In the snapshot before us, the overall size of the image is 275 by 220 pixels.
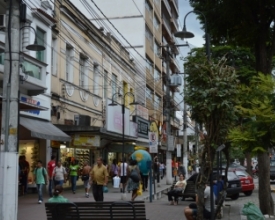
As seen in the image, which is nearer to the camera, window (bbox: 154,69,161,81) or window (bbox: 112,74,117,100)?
window (bbox: 112,74,117,100)

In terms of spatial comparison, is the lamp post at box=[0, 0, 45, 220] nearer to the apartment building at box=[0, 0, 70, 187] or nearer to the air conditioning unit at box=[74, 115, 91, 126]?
the apartment building at box=[0, 0, 70, 187]

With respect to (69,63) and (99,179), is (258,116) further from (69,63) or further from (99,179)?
(69,63)

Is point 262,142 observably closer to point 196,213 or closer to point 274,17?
point 196,213

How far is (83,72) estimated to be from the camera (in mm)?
28688

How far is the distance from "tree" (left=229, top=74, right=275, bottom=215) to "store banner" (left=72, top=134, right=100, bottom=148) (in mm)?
13632

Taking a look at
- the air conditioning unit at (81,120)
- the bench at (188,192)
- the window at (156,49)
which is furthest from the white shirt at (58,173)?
the window at (156,49)

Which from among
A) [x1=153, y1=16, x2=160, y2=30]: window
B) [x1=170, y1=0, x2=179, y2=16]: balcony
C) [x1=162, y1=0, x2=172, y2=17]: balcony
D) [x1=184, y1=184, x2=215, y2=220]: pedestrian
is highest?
[x1=170, y1=0, x2=179, y2=16]: balcony

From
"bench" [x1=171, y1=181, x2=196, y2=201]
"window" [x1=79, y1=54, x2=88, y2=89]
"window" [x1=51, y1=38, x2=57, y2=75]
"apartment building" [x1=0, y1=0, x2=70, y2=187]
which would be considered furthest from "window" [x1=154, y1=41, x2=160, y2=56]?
"bench" [x1=171, y1=181, x2=196, y2=201]

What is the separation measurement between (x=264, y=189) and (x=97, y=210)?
21.6 feet

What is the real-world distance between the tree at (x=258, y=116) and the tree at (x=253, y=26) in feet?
9.44

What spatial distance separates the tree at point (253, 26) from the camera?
14.9m

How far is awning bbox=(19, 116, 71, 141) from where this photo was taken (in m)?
19.1

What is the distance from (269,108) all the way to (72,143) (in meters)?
15.3

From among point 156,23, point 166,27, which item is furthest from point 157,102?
point 166,27
